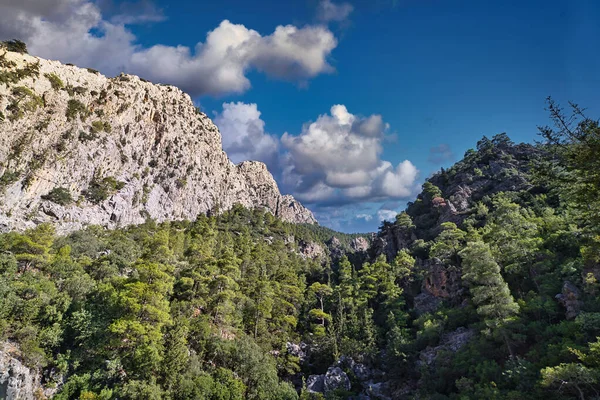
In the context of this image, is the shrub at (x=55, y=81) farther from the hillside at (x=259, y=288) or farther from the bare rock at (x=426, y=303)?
the bare rock at (x=426, y=303)

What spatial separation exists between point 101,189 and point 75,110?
724 inches

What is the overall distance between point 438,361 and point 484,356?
3.96 m

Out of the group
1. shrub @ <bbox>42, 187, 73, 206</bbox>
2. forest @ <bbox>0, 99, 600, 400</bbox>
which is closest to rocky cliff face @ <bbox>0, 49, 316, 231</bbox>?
shrub @ <bbox>42, 187, 73, 206</bbox>

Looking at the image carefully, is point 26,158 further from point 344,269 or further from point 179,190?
point 344,269

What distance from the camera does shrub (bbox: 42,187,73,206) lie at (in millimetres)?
57359

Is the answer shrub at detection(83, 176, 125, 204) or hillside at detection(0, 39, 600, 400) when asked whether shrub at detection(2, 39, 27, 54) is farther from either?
shrub at detection(83, 176, 125, 204)

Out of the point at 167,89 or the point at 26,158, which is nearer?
the point at 26,158

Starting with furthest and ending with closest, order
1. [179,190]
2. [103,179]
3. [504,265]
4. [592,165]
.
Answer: [179,190] < [103,179] < [504,265] < [592,165]

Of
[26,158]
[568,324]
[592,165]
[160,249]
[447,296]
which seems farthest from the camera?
[26,158]

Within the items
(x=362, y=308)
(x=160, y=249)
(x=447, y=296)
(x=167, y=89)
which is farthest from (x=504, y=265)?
(x=167, y=89)

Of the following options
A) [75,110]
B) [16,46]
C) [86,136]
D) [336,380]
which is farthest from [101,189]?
[336,380]

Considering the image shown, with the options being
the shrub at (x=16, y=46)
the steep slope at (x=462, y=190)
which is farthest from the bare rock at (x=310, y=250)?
the shrub at (x=16, y=46)

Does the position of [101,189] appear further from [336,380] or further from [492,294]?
[492,294]

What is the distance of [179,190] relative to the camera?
282ft
